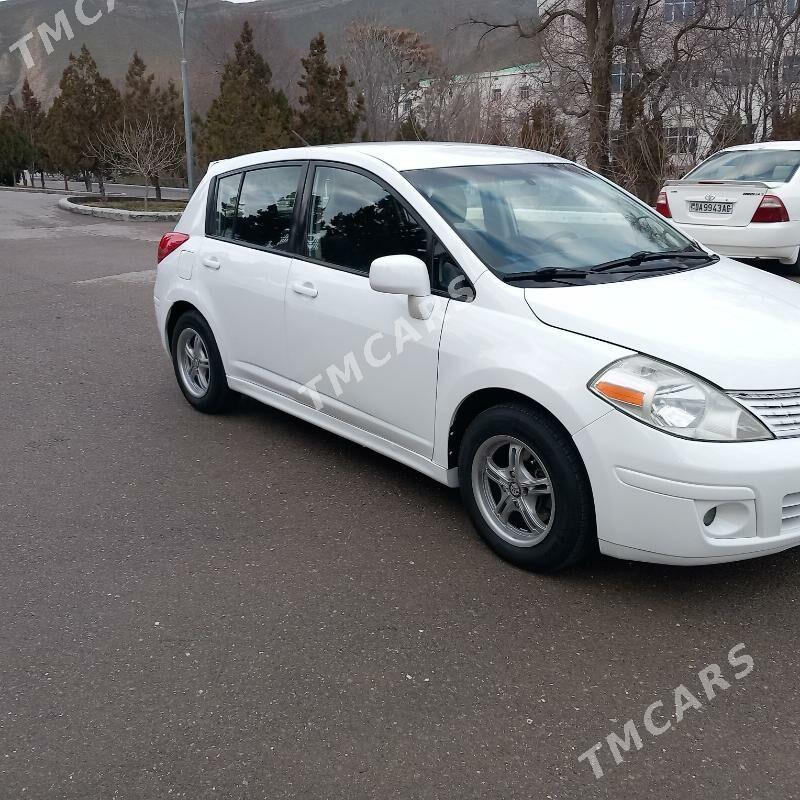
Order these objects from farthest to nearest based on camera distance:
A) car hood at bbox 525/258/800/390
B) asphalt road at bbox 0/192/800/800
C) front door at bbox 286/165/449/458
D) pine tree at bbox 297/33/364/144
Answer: pine tree at bbox 297/33/364/144, front door at bbox 286/165/449/458, car hood at bbox 525/258/800/390, asphalt road at bbox 0/192/800/800

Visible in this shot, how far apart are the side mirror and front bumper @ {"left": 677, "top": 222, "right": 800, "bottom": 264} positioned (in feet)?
22.1

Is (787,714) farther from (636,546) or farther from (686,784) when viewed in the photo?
(636,546)

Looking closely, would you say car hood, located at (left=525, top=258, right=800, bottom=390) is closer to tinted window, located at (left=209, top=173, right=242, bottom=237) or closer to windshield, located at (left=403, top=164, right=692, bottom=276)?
windshield, located at (left=403, top=164, right=692, bottom=276)

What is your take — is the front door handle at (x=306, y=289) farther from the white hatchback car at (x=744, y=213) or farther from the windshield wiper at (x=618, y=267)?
the white hatchback car at (x=744, y=213)

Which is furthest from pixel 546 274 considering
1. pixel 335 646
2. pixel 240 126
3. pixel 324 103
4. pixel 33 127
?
pixel 33 127

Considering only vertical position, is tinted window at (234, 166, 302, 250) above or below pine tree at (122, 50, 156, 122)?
below

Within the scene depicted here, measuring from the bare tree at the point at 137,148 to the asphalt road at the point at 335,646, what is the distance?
64.7 feet

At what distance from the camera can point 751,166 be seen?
1065 centimetres

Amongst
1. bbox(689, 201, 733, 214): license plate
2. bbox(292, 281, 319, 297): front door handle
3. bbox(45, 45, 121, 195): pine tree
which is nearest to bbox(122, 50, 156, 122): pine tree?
bbox(45, 45, 121, 195): pine tree

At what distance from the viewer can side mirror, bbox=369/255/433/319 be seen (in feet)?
12.1

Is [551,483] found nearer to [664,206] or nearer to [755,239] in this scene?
[755,239]

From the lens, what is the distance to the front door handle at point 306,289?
442 centimetres

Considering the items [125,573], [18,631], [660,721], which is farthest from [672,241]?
[18,631]

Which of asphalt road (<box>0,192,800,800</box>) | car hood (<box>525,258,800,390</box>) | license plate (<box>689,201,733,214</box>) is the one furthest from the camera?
license plate (<box>689,201,733,214</box>)
